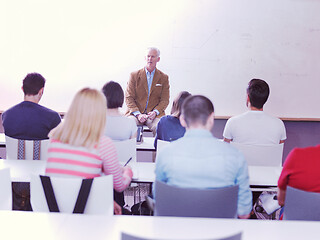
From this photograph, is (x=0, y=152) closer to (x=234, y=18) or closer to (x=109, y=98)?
(x=109, y=98)

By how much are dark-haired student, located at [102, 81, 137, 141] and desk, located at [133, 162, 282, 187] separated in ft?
1.51

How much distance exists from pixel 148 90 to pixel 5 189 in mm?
3013

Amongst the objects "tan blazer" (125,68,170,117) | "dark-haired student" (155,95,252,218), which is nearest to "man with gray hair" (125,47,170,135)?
"tan blazer" (125,68,170,117)

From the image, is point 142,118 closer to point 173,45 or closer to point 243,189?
point 173,45

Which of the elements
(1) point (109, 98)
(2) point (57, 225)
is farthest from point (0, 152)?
(2) point (57, 225)

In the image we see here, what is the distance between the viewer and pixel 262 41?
4879mm

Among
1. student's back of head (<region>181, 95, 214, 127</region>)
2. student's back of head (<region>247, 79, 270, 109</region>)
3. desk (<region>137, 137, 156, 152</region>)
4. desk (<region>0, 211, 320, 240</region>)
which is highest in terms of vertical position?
student's back of head (<region>247, 79, 270, 109</region>)

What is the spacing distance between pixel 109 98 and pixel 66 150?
107cm

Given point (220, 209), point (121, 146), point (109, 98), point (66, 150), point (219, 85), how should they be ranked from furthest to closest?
1. point (219, 85)
2. point (109, 98)
3. point (121, 146)
4. point (66, 150)
5. point (220, 209)

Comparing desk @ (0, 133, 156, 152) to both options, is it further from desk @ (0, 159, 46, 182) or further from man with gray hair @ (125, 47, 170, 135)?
man with gray hair @ (125, 47, 170, 135)

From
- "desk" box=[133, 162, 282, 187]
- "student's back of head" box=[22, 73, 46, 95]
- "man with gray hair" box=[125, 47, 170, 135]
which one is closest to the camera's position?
"desk" box=[133, 162, 282, 187]

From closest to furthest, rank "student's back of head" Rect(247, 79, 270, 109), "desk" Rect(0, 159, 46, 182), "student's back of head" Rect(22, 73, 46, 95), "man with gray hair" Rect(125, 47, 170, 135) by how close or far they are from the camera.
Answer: "desk" Rect(0, 159, 46, 182)
"student's back of head" Rect(22, 73, 46, 95)
"student's back of head" Rect(247, 79, 270, 109)
"man with gray hair" Rect(125, 47, 170, 135)

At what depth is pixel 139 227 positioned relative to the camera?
155cm

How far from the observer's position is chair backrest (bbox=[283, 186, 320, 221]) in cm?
174
